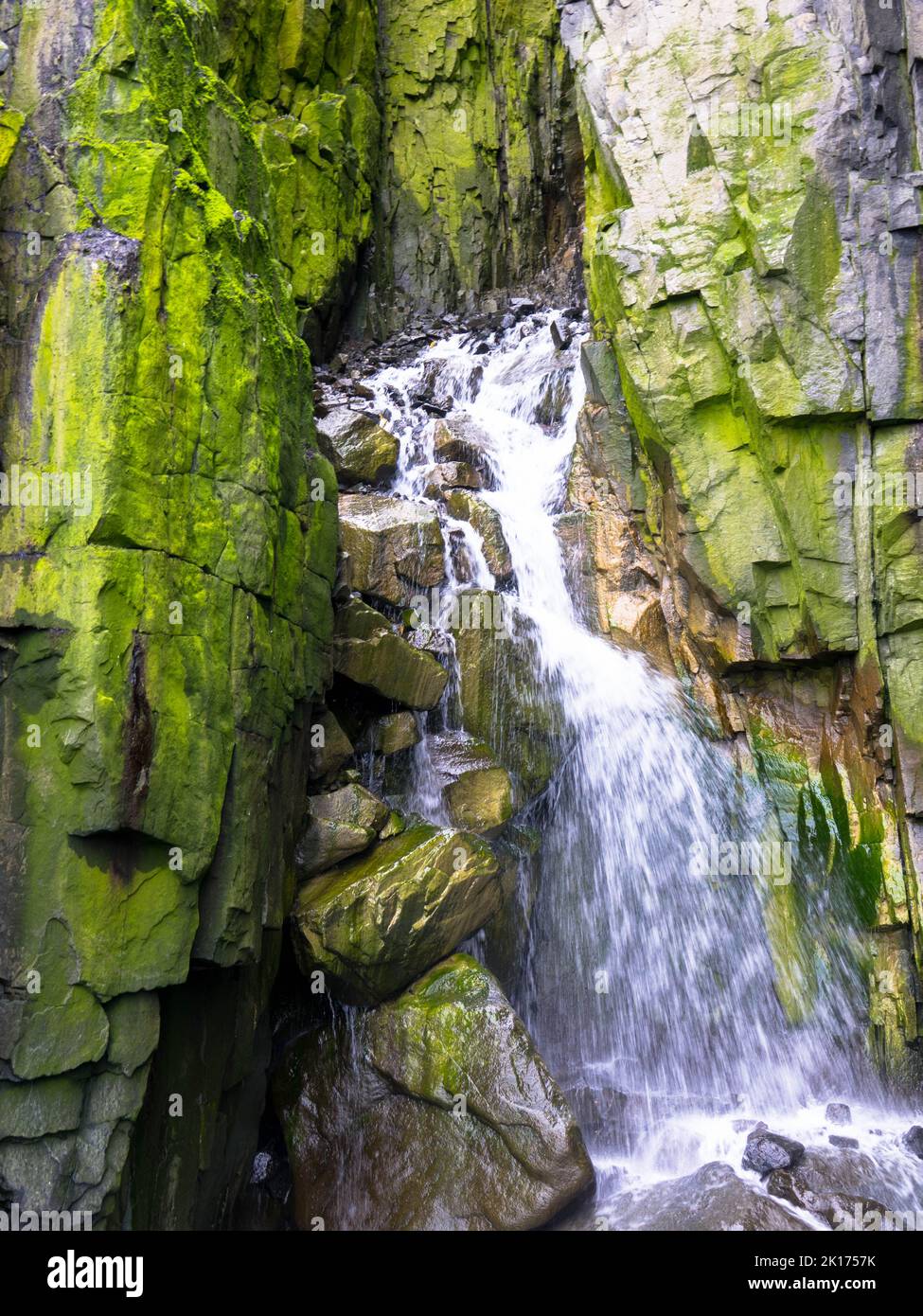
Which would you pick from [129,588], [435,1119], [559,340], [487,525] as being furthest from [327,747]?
[559,340]

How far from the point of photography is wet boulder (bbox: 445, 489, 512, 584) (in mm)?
11523

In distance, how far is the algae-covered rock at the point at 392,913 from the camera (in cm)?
751

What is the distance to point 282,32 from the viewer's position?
1930 cm

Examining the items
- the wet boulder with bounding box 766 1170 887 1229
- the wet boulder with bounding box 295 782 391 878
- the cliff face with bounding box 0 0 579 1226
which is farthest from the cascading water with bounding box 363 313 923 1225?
the cliff face with bounding box 0 0 579 1226

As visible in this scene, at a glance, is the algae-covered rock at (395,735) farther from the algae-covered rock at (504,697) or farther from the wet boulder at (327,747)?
the algae-covered rock at (504,697)

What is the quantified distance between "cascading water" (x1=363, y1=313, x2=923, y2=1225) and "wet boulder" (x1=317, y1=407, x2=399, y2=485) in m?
1.99

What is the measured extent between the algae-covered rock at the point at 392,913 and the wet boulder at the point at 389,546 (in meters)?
3.71

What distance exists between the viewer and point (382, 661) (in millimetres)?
9438

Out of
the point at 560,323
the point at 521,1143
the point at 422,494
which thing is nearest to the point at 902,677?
the point at 521,1143

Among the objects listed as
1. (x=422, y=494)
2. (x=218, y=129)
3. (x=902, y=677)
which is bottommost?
(x=902, y=677)

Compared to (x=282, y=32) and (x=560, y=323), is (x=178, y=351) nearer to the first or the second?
(x=560, y=323)

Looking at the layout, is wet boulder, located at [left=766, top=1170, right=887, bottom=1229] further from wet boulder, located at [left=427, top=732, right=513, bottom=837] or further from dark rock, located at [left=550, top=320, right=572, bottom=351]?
dark rock, located at [left=550, top=320, right=572, bottom=351]

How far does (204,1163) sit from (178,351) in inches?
233

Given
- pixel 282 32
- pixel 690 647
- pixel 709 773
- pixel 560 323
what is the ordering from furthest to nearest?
pixel 282 32, pixel 560 323, pixel 690 647, pixel 709 773
